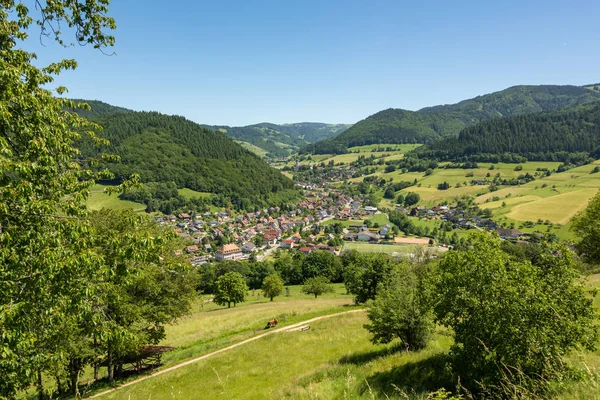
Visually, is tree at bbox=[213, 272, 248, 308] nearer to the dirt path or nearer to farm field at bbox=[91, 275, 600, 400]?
the dirt path

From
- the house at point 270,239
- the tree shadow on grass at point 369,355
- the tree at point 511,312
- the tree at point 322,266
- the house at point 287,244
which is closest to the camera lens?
the tree at point 511,312

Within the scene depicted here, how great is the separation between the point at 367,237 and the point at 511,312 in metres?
135

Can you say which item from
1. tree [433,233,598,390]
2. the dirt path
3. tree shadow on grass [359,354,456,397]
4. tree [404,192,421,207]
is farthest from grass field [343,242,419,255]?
tree [433,233,598,390]

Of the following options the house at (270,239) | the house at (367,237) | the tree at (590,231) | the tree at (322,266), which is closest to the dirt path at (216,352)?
the tree at (590,231)

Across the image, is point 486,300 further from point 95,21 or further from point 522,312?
point 95,21

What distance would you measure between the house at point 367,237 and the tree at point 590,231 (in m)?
107

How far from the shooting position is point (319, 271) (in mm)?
89125

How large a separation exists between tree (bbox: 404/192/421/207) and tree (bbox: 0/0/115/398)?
191056 mm

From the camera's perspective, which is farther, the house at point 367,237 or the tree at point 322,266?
the house at point 367,237

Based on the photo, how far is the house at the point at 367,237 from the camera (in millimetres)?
137250

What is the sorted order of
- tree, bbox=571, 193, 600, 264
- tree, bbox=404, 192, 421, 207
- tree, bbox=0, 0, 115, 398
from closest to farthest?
tree, bbox=0, 0, 115, 398 → tree, bbox=571, 193, 600, 264 → tree, bbox=404, 192, 421, 207

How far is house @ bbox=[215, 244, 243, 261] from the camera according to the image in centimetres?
12712

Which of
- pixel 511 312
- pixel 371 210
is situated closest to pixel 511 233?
pixel 371 210

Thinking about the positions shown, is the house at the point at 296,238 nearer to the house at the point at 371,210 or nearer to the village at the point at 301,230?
the village at the point at 301,230
